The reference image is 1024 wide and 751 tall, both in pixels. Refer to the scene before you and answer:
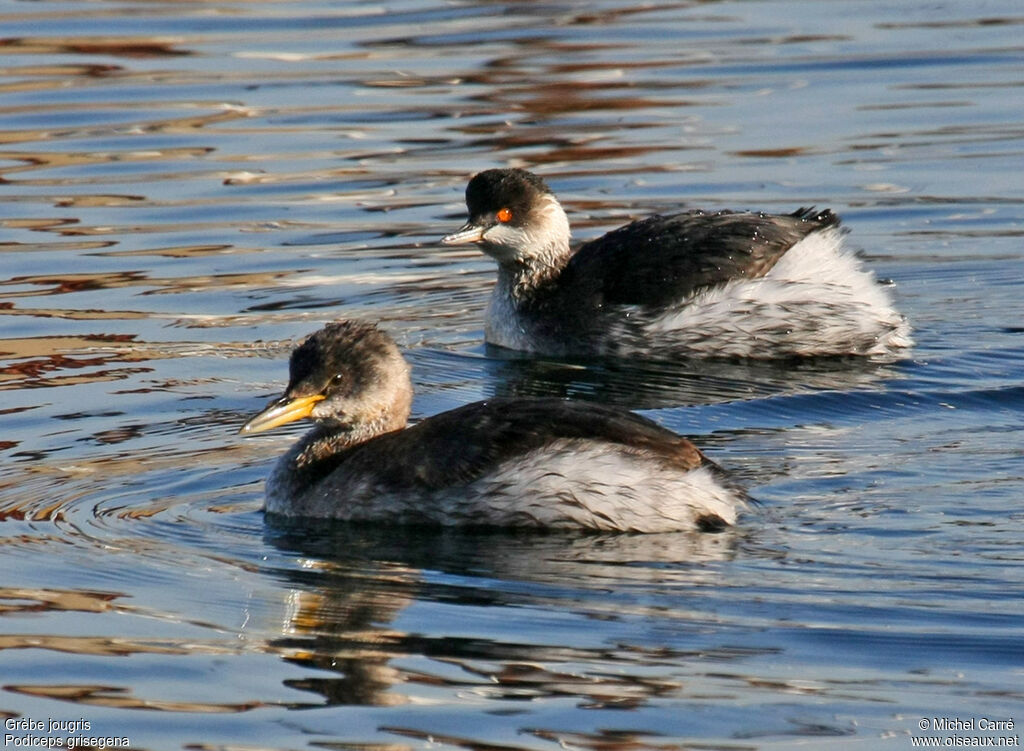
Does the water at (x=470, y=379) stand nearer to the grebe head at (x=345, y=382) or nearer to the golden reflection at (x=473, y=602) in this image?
the golden reflection at (x=473, y=602)

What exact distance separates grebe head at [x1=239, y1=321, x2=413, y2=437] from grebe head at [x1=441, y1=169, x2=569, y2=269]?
130 inches

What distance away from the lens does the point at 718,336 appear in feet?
36.4

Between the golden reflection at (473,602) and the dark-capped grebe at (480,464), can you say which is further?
the dark-capped grebe at (480,464)

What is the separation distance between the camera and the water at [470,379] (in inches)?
247

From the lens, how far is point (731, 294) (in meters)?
11.0

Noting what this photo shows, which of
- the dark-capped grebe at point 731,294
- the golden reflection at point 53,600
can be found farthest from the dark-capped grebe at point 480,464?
the dark-capped grebe at point 731,294

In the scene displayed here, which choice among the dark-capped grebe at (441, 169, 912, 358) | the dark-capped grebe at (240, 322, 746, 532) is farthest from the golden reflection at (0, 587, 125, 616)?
the dark-capped grebe at (441, 169, 912, 358)

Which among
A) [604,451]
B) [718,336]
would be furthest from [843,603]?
[718,336]

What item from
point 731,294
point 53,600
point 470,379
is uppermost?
point 731,294

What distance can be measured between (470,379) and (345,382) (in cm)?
252

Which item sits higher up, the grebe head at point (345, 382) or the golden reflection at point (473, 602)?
the grebe head at point (345, 382)

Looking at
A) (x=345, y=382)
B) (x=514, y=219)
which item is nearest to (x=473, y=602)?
(x=345, y=382)

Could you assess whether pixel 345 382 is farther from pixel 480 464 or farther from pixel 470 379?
pixel 470 379

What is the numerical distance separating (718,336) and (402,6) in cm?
1202
